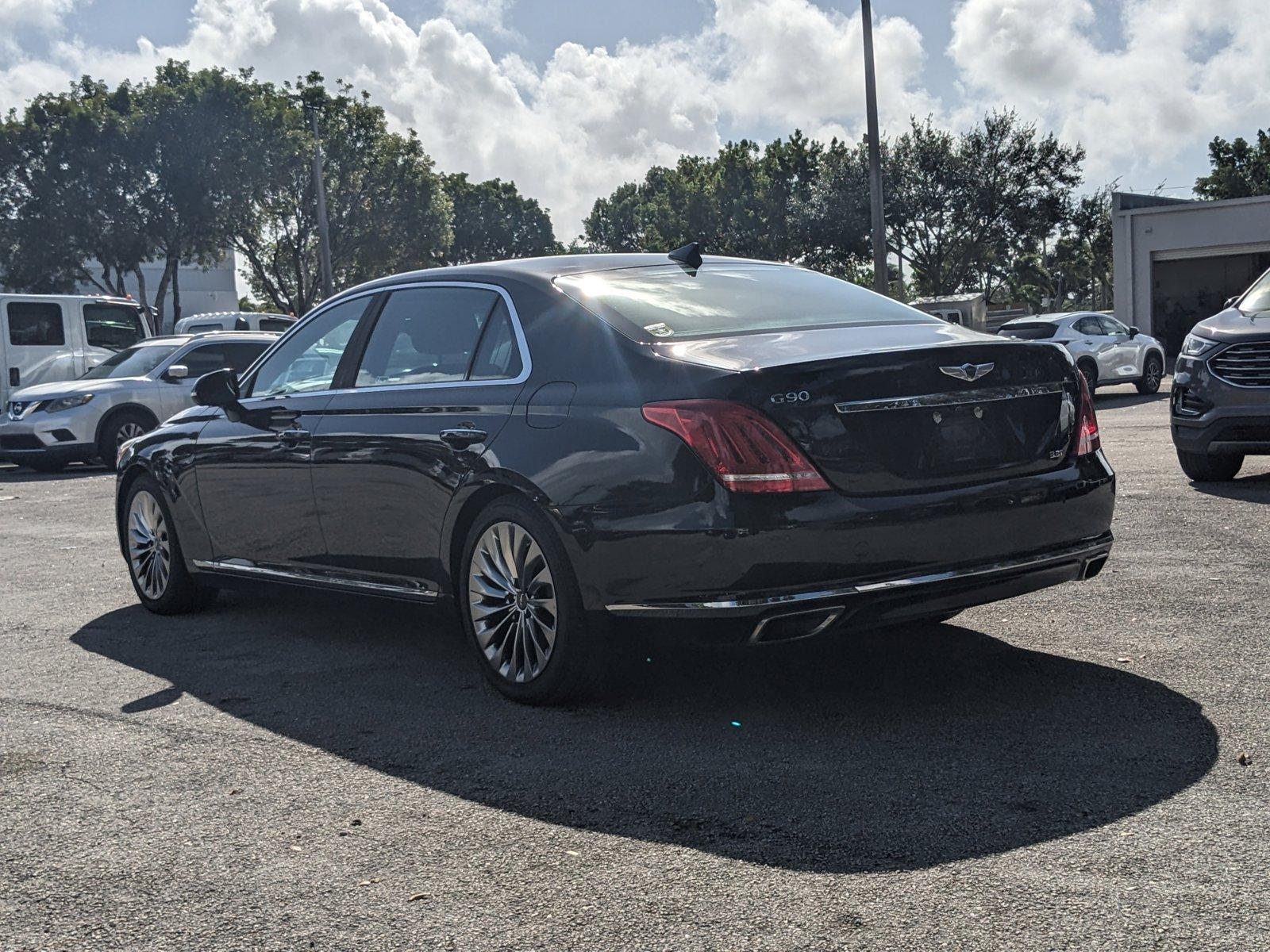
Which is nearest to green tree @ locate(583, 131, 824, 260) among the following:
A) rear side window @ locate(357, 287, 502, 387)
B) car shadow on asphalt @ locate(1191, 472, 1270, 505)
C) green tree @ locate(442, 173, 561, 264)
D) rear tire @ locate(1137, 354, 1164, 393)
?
green tree @ locate(442, 173, 561, 264)

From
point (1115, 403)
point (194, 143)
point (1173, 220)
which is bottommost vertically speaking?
point (1115, 403)

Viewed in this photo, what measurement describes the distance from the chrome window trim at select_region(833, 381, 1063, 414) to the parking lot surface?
969 millimetres

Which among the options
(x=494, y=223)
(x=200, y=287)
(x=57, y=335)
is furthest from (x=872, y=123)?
(x=200, y=287)

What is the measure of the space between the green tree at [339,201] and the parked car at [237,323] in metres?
19.4

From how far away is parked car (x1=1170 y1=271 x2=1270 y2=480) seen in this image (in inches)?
390

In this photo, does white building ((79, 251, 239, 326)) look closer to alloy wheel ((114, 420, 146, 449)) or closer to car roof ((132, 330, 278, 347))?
car roof ((132, 330, 278, 347))

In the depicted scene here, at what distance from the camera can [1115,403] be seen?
23297mm

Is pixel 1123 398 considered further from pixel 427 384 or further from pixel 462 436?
pixel 462 436

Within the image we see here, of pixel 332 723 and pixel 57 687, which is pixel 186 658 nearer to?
pixel 57 687

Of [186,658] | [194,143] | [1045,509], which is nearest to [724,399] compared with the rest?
[1045,509]

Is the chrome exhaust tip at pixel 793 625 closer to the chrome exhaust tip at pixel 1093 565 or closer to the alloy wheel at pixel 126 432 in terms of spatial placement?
the chrome exhaust tip at pixel 1093 565

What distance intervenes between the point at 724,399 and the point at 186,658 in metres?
2.95

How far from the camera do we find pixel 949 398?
14.9ft

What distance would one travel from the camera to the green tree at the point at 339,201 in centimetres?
4638
